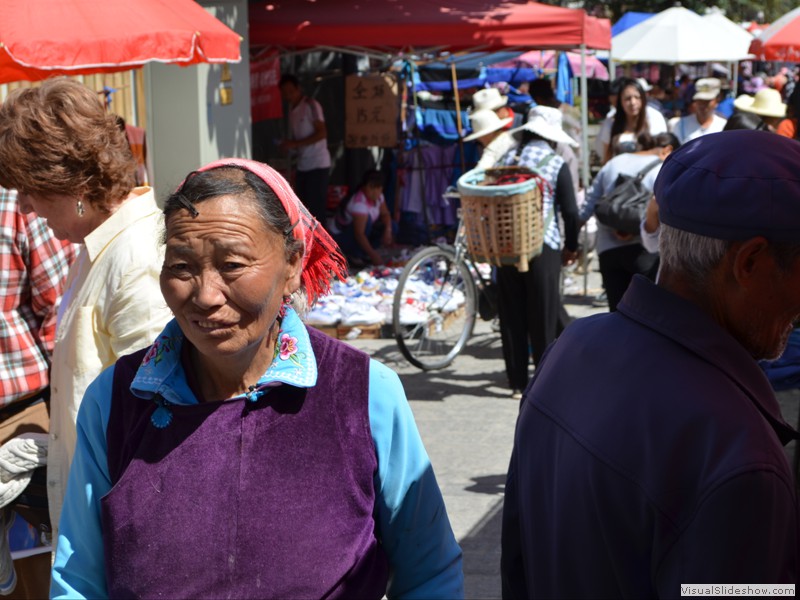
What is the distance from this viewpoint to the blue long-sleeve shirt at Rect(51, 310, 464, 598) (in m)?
2.22

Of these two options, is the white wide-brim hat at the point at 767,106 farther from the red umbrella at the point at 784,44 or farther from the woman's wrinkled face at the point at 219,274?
the woman's wrinkled face at the point at 219,274

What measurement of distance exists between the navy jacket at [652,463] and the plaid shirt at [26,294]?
2150mm

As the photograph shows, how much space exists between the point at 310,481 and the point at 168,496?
10.6 inches

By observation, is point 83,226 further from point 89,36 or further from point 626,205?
point 626,205

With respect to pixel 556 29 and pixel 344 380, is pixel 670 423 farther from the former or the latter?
pixel 556 29

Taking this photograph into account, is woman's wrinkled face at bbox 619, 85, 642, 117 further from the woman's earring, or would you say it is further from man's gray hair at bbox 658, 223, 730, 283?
man's gray hair at bbox 658, 223, 730, 283

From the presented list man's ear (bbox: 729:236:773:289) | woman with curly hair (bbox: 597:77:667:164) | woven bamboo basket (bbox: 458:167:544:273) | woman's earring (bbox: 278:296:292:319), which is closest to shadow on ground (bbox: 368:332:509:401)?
woven bamboo basket (bbox: 458:167:544:273)

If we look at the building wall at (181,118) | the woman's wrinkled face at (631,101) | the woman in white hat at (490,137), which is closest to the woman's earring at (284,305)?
the woman in white hat at (490,137)

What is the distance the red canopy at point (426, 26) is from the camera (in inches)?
443

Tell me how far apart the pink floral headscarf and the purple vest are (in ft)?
1.06

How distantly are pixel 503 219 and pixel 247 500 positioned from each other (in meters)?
4.98

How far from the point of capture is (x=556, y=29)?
11.2 metres

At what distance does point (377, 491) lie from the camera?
87.7 inches

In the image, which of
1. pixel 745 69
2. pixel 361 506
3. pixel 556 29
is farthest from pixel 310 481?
pixel 745 69
